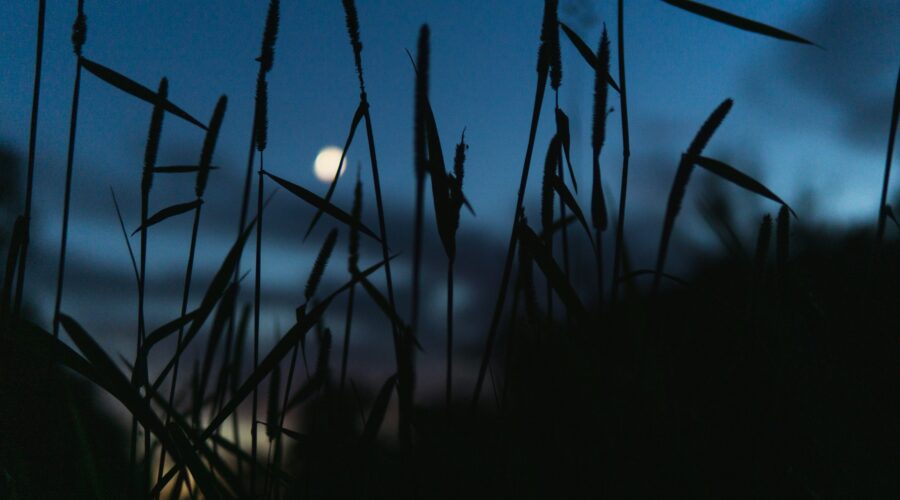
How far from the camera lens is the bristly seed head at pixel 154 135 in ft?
4.74

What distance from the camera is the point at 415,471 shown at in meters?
1.25

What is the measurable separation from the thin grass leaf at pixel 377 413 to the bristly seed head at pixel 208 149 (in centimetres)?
59

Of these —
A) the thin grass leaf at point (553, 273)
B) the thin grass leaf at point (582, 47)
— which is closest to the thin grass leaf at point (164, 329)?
the thin grass leaf at point (553, 273)

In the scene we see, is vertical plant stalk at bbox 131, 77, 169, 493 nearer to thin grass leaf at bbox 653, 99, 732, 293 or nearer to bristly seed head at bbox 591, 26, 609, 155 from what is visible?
bristly seed head at bbox 591, 26, 609, 155

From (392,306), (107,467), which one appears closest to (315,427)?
(107,467)

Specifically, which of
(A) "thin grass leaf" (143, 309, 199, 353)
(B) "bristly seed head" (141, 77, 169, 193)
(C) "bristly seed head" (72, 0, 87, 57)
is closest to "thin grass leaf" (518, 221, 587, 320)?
(A) "thin grass leaf" (143, 309, 199, 353)

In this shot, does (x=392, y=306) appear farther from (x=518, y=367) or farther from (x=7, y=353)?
(x=7, y=353)

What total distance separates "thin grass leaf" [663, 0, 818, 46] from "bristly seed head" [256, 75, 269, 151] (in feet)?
2.80

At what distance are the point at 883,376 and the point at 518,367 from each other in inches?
36.2

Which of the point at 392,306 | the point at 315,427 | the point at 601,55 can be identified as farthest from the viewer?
the point at 315,427

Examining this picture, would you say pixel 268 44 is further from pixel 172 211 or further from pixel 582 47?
pixel 582 47

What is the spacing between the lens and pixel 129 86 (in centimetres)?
145

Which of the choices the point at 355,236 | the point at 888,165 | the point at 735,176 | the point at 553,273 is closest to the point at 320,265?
A: the point at 355,236

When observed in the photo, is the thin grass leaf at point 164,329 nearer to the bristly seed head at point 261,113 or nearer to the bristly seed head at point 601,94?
the bristly seed head at point 261,113
